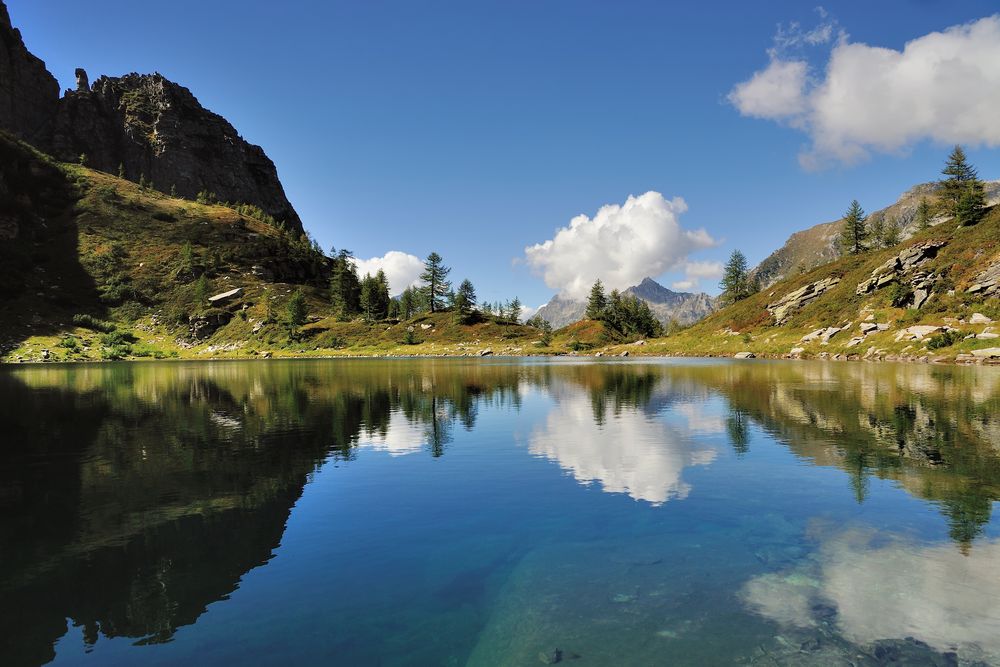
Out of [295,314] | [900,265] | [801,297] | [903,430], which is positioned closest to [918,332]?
[900,265]

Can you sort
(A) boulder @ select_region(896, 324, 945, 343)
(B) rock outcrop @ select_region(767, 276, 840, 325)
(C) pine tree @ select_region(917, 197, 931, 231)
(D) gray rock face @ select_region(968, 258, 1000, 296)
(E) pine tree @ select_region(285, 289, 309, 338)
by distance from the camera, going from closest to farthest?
(A) boulder @ select_region(896, 324, 945, 343)
(D) gray rock face @ select_region(968, 258, 1000, 296)
(B) rock outcrop @ select_region(767, 276, 840, 325)
(C) pine tree @ select_region(917, 197, 931, 231)
(E) pine tree @ select_region(285, 289, 309, 338)

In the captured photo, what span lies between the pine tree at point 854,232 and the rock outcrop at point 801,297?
119ft

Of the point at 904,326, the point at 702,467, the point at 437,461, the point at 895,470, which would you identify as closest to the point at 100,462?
the point at 437,461

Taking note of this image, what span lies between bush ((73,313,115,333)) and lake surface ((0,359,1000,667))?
593 feet

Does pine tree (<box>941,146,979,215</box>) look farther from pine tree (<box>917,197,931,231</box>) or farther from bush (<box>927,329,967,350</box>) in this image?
bush (<box>927,329,967,350</box>)

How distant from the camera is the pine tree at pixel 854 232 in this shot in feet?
596

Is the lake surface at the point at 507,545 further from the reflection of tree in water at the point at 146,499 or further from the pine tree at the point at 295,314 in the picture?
the pine tree at the point at 295,314

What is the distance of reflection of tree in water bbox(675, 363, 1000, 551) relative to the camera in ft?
61.4

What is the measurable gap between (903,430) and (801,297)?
489ft

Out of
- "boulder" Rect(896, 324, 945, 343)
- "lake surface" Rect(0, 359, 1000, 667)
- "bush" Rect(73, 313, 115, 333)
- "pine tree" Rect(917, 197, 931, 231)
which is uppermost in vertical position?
"pine tree" Rect(917, 197, 931, 231)

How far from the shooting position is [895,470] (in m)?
21.4

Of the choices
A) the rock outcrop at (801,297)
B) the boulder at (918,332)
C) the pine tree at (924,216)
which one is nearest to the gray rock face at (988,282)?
the boulder at (918,332)

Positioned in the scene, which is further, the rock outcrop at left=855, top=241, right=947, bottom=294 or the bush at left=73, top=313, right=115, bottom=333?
the bush at left=73, top=313, right=115, bottom=333

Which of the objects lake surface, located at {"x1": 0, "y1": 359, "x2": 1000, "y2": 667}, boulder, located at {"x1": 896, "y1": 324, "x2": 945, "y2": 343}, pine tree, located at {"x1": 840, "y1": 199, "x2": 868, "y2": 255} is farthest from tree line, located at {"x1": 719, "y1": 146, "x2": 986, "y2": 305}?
lake surface, located at {"x1": 0, "y1": 359, "x2": 1000, "y2": 667}
